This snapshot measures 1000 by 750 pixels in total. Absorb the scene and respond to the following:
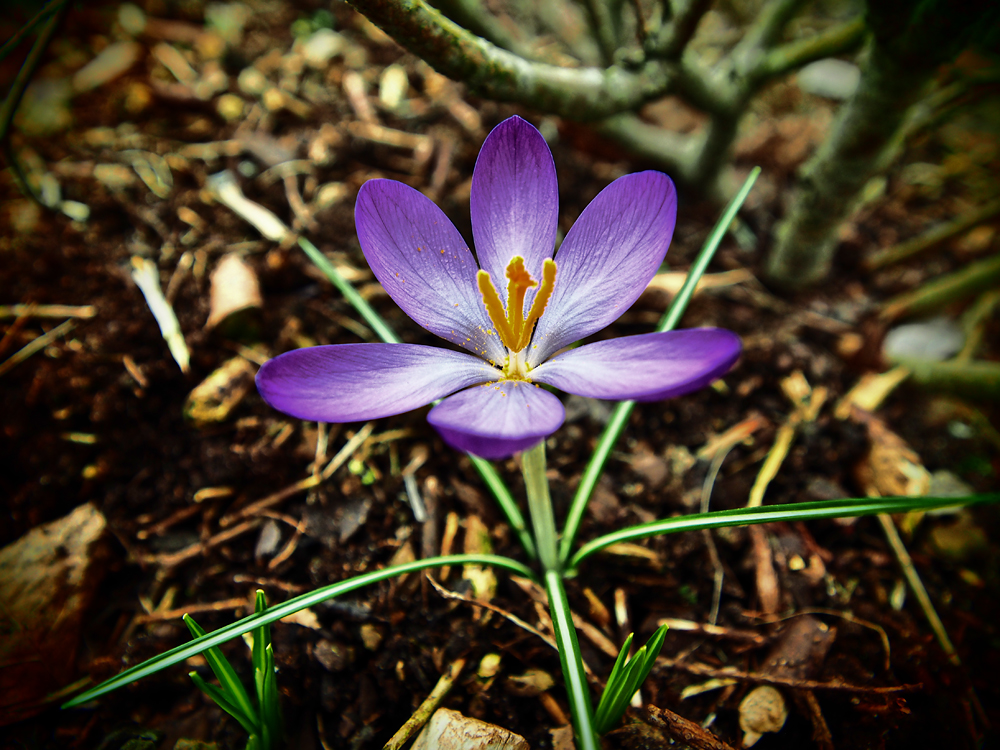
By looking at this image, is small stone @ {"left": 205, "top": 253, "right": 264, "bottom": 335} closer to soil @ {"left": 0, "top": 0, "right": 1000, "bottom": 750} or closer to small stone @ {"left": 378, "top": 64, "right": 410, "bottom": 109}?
soil @ {"left": 0, "top": 0, "right": 1000, "bottom": 750}

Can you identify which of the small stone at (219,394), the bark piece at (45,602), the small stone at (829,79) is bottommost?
the bark piece at (45,602)

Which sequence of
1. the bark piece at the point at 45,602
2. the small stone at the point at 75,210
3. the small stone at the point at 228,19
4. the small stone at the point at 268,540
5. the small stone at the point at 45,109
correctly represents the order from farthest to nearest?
1. the small stone at the point at 228,19
2. the small stone at the point at 45,109
3. the small stone at the point at 75,210
4. the small stone at the point at 268,540
5. the bark piece at the point at 45,602

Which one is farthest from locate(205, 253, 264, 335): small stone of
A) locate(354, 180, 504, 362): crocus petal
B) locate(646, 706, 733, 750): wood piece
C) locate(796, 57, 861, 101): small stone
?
locate(796, 57, 861, 101): small stone

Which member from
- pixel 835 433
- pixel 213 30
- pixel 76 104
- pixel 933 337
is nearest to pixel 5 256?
pixel 76 104

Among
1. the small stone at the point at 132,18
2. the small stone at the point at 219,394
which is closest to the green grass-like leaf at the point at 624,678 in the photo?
the small stone at the point at 219,394

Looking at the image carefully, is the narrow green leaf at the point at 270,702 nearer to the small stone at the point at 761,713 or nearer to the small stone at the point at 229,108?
the small stone at the point at 761,713
